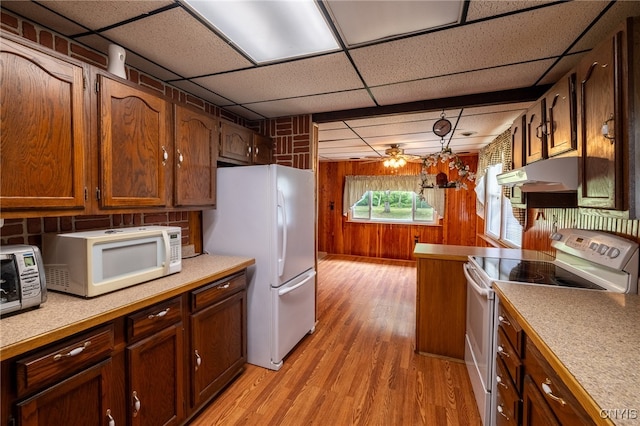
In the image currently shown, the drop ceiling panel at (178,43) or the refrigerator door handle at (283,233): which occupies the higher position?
the drop ceiling panel at (178,43)

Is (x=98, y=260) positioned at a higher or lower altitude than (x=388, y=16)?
lower

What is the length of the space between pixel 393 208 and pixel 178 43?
5.29 m

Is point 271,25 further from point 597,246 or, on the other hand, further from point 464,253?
point 464,253

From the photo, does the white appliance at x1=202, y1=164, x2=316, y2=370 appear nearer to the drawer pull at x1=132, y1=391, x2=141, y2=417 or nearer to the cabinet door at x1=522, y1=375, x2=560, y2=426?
the drawer pull at x1=132, y1=391, x2=141, y2=417

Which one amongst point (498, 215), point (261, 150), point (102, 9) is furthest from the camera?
point (498, 215)

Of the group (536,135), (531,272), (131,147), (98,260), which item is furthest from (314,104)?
(531,272)

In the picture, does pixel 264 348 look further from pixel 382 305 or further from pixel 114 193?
pixel 382 305

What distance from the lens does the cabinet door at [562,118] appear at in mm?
1442

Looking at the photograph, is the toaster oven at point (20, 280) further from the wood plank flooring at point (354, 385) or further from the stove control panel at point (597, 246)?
the stove control panel at point (597, 246)

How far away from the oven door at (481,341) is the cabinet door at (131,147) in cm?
207

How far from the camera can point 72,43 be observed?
1560 mm

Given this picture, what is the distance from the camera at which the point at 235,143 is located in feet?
8.08

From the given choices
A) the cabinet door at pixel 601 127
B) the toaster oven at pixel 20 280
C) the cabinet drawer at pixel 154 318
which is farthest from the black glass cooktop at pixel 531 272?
the toaster oven at pixel 20 280

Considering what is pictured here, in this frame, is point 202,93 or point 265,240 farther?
point 202,93
